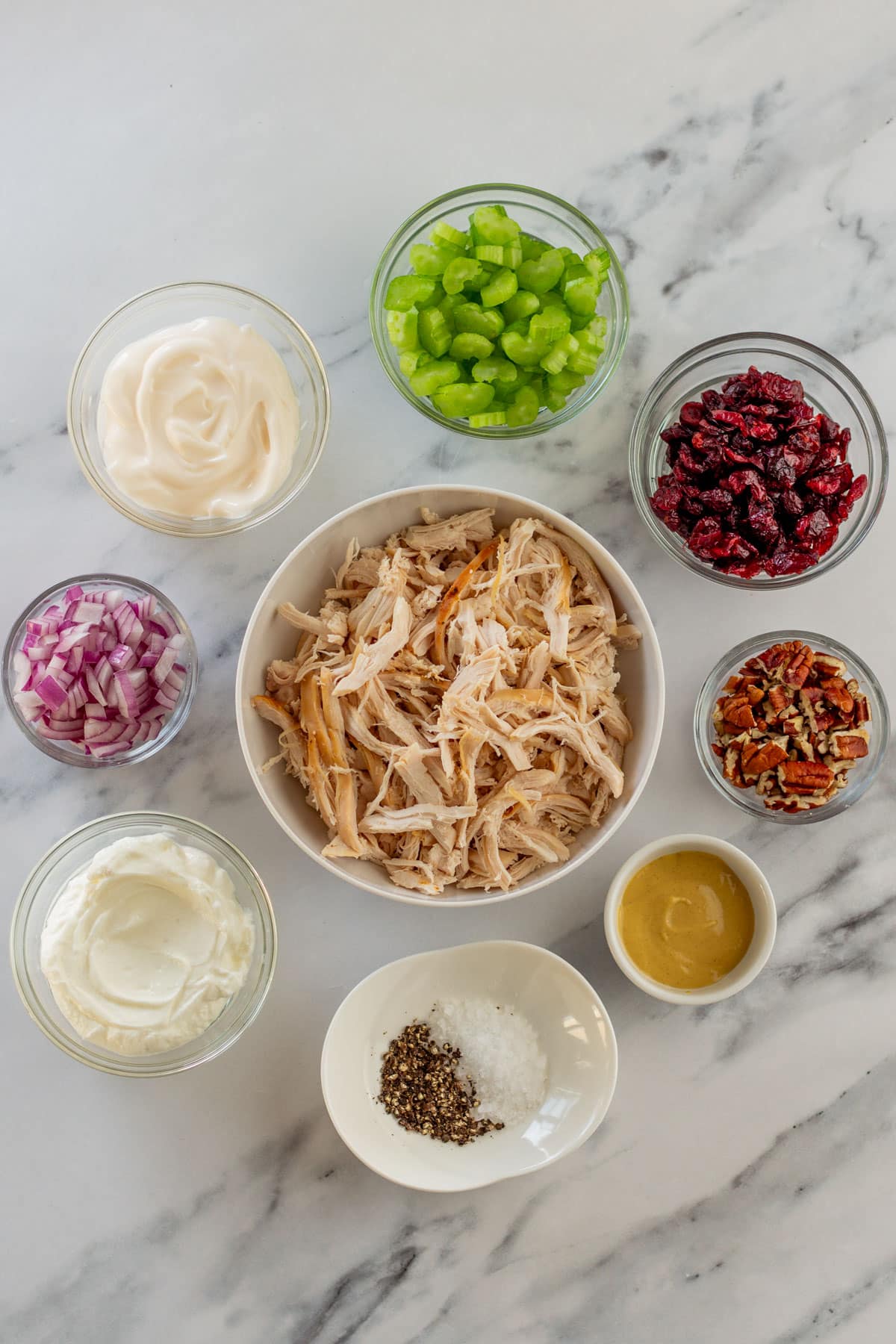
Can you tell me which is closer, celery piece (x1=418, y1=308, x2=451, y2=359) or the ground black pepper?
celery piece (x1=418, y1=308, x2=451, y2=359)

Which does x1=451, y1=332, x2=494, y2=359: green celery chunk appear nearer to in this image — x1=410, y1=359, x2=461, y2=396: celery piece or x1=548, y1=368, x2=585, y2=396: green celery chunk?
x1=410, y1=359, x2=461, y2=396: celery piece

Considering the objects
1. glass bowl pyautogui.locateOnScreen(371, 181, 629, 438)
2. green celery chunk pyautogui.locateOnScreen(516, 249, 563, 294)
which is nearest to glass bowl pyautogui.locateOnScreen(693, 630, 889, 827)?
glass bowl pyautogui.locateOnScreen(371, 181, 629, 438)

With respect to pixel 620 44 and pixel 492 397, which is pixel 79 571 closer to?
pixel 492 397

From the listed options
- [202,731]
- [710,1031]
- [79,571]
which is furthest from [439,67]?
[710,1031]

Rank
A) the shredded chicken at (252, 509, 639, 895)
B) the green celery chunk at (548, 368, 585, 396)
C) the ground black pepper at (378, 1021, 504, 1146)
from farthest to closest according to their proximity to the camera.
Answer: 1. the ground black pepper at (378, 1021, 504, 1146)
2. the green celery chunk at (548, 368, 585, 396)
3. the shredded chicken at (252, 509, 639, 895)

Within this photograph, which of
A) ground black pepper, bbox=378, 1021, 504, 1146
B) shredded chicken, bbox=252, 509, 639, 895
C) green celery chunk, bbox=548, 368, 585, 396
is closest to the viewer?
shredded chicken, bbox=252, 509, 639, 895
